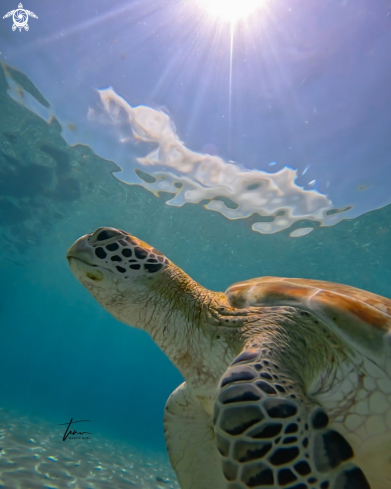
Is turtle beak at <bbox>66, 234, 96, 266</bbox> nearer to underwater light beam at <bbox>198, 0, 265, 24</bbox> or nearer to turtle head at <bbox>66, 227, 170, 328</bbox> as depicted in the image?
turtle head at <bbox>66, 227, 170, 328</bbox>

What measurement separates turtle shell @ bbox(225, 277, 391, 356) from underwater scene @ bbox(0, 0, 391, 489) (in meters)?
0.01

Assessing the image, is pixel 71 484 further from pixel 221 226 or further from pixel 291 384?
pixel 221 226

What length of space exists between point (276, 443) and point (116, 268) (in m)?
1.55

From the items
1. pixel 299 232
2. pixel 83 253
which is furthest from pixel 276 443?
pixel 299 232

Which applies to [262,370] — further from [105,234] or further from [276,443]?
[105,234]

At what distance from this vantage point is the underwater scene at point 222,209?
4.98 feet

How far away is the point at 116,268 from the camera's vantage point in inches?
85.6

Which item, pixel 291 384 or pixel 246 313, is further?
pixel 246 313

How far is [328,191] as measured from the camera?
1050cm

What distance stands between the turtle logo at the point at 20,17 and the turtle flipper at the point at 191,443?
9.80 m

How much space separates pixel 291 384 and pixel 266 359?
157mm

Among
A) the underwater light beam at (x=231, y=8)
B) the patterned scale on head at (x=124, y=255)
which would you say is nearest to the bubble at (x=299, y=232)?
the underwater light beam at (x=231, y=8)

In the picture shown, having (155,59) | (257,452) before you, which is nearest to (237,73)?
(155,59)

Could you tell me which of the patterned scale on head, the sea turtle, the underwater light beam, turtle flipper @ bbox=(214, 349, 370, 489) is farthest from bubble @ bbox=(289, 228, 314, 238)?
turtle flipper @ bbox=(214, 349, 370, 489)
